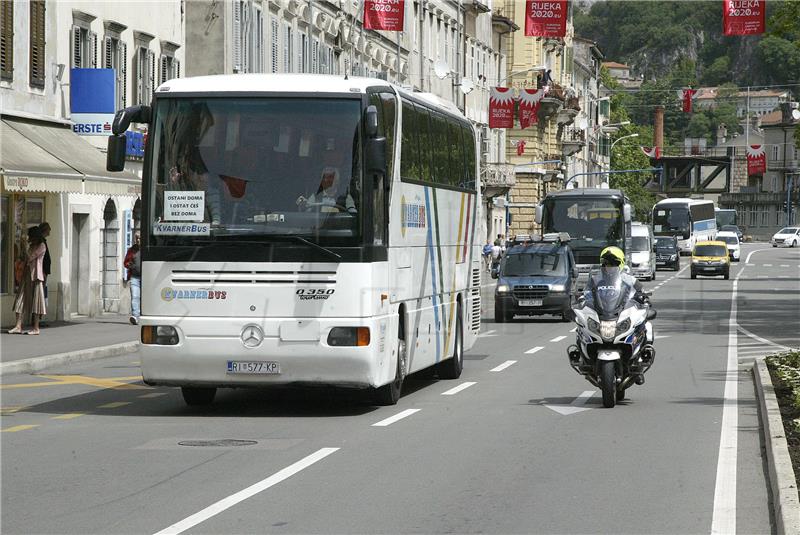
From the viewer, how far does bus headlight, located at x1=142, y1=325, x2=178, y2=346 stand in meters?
16.0

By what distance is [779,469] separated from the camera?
11.1 metres

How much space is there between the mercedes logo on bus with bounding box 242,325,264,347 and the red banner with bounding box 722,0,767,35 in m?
22.1

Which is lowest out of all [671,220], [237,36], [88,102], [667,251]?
[667,251]

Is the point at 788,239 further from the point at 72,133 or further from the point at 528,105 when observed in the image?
the point at 72,133

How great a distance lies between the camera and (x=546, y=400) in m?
18.1

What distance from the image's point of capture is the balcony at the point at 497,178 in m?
90.8

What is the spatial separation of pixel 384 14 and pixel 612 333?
25.9 m

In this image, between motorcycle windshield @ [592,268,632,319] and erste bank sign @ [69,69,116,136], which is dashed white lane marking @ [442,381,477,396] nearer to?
motorcycle windshield @ [592,268,632,319]

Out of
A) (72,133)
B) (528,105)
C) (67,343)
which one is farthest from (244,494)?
(528,105)

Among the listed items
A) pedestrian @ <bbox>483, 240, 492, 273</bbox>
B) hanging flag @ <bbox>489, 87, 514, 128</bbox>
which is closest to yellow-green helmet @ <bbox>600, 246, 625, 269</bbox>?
hanging flag @ <bbox>489, 87, 514, 128</bbox>

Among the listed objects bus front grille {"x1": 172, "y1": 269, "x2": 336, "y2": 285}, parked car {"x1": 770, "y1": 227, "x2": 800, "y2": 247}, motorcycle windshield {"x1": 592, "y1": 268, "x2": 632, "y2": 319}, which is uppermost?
bus front grille {"x1": 172, "y1": 269, "x2": 336, "y2": 285}

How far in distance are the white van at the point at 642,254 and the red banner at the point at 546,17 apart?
31.7 metres

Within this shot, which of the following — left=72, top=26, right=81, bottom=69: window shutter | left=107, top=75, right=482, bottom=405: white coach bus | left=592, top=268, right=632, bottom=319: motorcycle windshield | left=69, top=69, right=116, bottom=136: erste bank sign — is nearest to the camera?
left=107, top=75, right=482, bottom=405: white coach bus

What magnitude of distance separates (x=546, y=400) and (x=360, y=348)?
9.77ft
